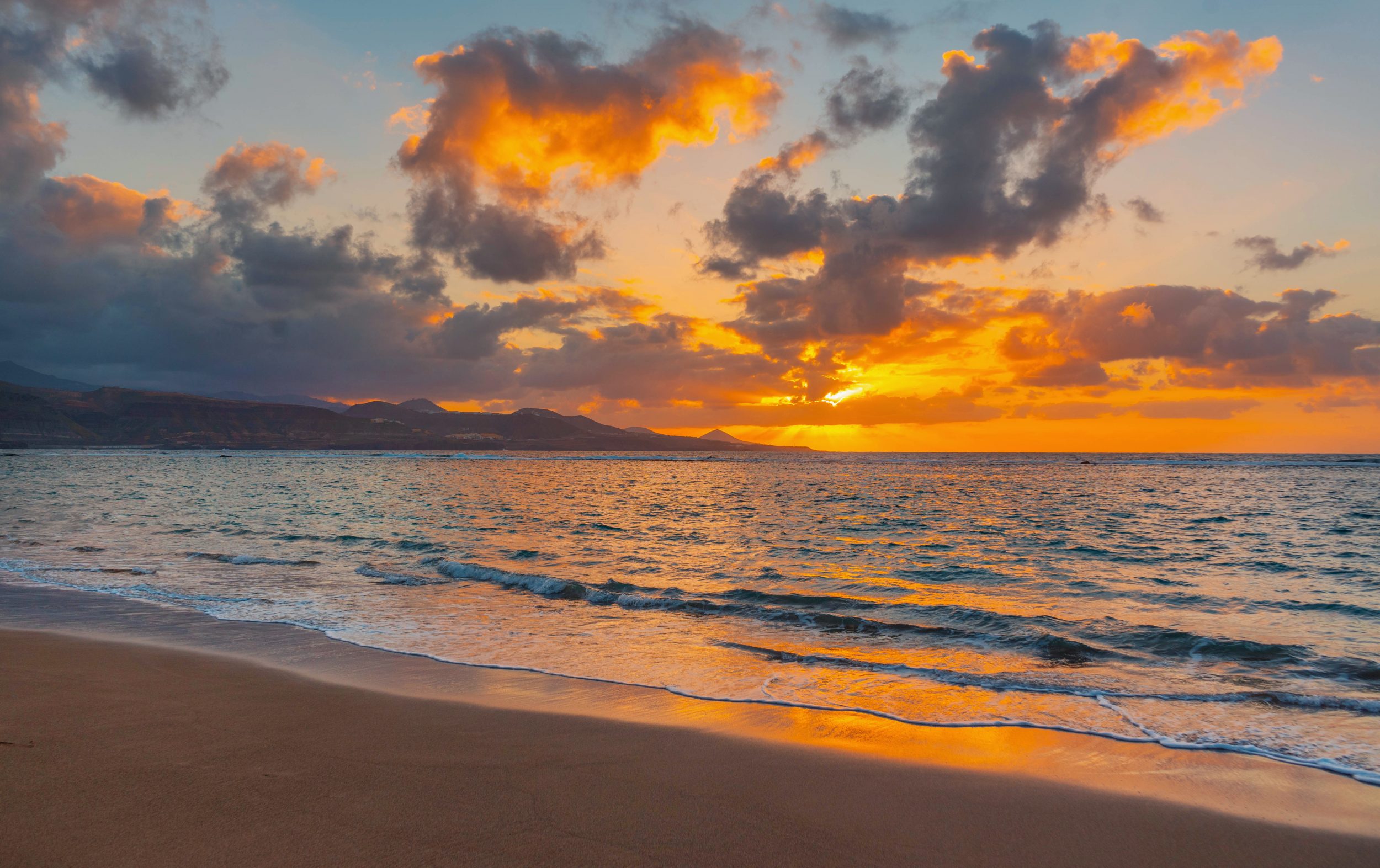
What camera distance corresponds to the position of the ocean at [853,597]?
26.8 feet

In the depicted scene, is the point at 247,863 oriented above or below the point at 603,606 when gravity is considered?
above

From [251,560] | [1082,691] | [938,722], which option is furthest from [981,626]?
[251,560]

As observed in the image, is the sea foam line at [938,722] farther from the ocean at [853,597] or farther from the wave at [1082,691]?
the wave at [1082,691]

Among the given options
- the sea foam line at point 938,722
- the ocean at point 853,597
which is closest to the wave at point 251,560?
the ocean at point 853,597

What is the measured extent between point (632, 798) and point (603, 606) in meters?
9.17

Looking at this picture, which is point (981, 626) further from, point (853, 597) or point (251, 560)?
point (251, 560)

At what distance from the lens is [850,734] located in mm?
6758

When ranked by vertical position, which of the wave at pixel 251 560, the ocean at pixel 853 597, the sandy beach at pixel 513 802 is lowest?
the wave at pixel 251 560

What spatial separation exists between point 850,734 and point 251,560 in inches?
711

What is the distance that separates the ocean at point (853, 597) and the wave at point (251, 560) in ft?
0.41

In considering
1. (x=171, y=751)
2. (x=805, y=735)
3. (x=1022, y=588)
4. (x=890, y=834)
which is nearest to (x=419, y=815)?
(x=171, y=751)

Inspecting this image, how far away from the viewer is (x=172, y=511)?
32.8m

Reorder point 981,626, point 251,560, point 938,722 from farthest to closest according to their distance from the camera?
point 251,560
point 981,626
point 938,722

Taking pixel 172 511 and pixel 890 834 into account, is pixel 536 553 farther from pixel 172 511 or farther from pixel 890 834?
pixel 172 511
